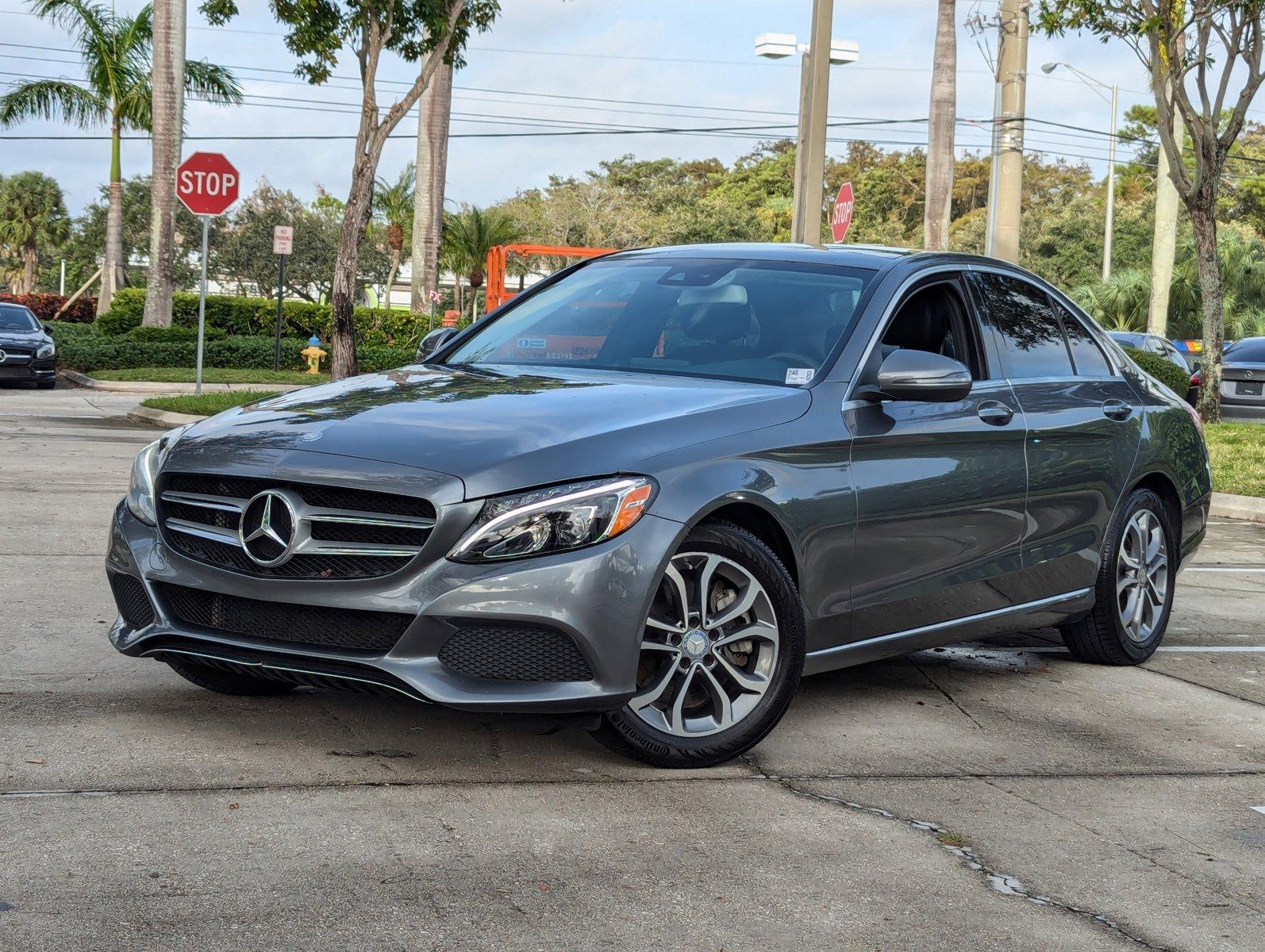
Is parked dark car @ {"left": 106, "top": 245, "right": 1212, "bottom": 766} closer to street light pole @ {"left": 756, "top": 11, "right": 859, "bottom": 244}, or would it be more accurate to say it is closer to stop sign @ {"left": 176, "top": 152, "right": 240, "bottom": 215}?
street light pole @ {"left": 756, "top": 11, "right": 859, "bottom": 244}

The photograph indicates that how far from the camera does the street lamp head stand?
853 inches

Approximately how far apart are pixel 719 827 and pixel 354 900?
42.1 inches

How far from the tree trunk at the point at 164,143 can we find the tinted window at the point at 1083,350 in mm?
21921

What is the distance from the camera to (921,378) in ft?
16.8

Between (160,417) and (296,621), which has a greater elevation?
(296,621)

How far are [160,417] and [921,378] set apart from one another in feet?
47.1

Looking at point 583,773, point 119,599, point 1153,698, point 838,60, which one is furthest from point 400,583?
point 838,60

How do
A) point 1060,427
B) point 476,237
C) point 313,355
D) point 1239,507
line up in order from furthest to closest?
point 476,237
point 313,355
point 1239,507
point 1060,427

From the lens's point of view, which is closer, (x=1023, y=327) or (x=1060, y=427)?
(x=1060, y=427)

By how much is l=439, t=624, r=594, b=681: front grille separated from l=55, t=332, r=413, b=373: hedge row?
2210 centimetres

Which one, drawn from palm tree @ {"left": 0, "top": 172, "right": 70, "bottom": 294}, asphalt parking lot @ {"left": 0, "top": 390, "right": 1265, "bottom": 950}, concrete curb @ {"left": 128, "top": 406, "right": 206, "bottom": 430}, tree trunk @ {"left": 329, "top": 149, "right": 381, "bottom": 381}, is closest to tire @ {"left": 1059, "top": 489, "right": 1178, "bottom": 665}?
asphalt parking lot @ {"left": 0, "top": 390, "right": 1265, "bottom": 950}

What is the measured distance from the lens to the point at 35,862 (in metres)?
3.66

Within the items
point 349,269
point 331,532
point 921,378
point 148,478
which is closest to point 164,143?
point 349,269

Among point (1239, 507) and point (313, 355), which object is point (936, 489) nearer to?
point (1239, 507)
